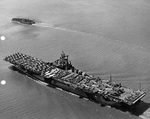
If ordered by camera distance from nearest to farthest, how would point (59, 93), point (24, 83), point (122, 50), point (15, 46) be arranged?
1. point (59, 93)
2. point (24, 83)
3. point (122, 50)
4. point (15, 46)

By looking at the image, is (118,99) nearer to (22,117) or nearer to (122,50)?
(22,117)

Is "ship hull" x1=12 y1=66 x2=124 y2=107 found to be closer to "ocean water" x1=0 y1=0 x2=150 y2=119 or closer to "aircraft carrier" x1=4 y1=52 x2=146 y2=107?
"aircraft carrier" x1=4 y1=52 x2=146 y2=107

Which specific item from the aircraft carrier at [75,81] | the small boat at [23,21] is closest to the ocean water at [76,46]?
the aircraft carrier at [75,81]

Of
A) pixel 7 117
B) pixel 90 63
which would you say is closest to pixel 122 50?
pixel 90 63

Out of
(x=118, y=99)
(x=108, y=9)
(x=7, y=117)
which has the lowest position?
(x=7, y=117)

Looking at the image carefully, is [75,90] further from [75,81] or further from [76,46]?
[76,46]

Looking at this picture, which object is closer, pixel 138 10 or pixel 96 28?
pixel 96 28
